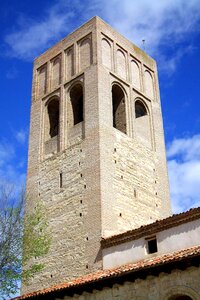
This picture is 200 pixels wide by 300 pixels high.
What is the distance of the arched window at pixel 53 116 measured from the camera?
Result: 22250mm

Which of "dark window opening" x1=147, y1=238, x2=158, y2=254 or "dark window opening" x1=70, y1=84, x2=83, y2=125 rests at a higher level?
"dark window opening" x1=70, y1=84, x2=83, y2=125

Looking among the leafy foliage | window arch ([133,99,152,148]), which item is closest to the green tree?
the leafy foliage

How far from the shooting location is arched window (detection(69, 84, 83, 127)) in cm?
2140

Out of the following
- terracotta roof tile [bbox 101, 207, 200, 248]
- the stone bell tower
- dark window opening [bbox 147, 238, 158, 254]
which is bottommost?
dark window opening [bbox 147, 238, 158, 254]

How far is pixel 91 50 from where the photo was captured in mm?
21656

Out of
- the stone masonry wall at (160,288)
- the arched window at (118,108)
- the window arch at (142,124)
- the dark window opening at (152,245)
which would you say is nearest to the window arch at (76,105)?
the arched window at (118,108)

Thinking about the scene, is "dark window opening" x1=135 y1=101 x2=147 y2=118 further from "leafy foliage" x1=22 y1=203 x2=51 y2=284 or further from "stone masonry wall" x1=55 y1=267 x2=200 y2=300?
"stone masonry wall" x1=55 y1=267 x2=200 y2=300

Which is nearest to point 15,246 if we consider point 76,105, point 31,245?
point 31,245

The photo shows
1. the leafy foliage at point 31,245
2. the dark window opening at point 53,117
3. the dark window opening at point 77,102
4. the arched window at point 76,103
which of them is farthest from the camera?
the dark window opening at point 53,117

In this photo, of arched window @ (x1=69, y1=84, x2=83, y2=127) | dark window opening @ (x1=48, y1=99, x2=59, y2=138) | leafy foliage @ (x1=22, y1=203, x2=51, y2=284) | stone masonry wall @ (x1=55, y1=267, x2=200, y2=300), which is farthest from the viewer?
dark window opening @ (x1=48, y1=99, x2=59, y2=138)

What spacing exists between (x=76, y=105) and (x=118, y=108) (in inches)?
81.4

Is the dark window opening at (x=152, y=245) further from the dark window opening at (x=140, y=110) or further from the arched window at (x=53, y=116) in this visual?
the dark window opening at (x=140, y=110)

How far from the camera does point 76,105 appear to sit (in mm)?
21891

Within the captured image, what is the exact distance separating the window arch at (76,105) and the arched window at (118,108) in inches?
63.6
